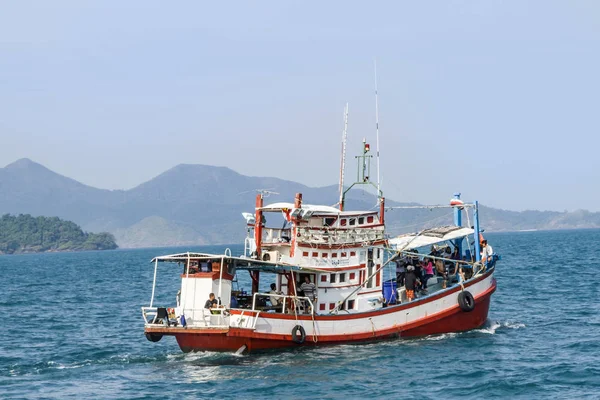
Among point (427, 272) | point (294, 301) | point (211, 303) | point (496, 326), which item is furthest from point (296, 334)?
point (496, 326)

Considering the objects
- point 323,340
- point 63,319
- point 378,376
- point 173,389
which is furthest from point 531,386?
point 63,319

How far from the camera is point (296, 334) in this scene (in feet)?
99.4

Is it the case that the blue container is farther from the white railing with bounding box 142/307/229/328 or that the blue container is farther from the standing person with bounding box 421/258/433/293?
the white railing with bounding box 142/307/229/328

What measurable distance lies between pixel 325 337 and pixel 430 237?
7763 millimetres

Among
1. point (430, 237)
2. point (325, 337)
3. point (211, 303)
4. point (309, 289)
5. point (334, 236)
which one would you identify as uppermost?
point (430, 237)

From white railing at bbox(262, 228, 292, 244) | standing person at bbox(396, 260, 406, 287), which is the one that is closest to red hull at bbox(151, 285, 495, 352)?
standing person at bbox(396, 260, 406, 287)

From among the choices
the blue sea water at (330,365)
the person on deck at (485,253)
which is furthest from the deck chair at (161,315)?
the person on deck at (485,253)

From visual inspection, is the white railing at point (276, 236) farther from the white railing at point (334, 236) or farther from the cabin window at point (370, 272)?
the cabin window at point (370, 272)

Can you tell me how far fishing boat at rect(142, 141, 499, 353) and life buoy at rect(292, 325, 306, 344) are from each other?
0.03 metres

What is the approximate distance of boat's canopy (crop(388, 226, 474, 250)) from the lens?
117 ft

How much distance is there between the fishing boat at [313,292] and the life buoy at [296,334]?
0.03 meters

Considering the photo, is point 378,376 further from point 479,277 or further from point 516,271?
point 516,271

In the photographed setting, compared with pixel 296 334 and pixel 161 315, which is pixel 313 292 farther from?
pixel 161 315

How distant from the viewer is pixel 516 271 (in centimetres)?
6962
